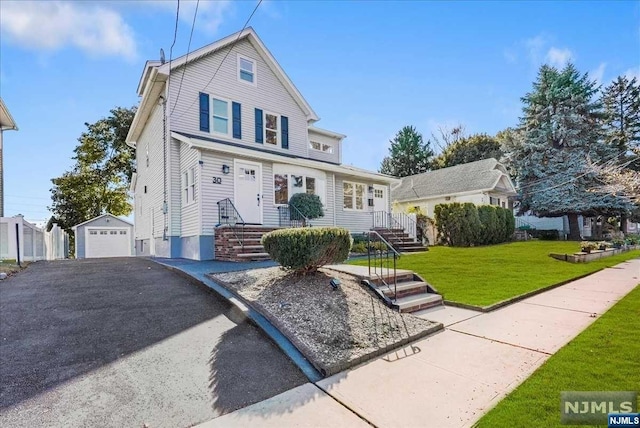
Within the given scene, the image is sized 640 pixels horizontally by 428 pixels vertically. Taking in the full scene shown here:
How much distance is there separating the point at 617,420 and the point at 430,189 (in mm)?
24847

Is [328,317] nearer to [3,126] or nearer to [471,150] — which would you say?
[3,126]

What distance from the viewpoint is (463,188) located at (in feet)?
79.3

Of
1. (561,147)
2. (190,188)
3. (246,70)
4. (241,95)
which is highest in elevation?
(246,70)

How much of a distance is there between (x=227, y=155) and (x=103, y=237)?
1337cm

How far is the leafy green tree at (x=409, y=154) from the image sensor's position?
138 feet

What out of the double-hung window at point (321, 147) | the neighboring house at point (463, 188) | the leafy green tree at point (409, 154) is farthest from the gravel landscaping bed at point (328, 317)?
the leafy green tree at point (409, 154)

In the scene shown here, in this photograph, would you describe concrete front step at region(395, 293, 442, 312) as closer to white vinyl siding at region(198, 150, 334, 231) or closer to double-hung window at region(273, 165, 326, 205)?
white vinyl siding at region(198, 150, 334, 231)

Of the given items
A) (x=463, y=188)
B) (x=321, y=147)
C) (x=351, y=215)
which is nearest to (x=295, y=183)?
(x=351, y=215)

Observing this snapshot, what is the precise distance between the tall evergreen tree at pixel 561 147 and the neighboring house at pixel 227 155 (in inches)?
567

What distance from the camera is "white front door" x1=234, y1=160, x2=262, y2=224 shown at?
12086mm

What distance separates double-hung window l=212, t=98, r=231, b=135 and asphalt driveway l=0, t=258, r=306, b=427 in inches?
346

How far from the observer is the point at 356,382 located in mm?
3475

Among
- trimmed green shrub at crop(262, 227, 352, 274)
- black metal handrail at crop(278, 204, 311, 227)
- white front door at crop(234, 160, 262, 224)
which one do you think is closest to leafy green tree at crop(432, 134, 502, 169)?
black metal handrail at crop(278, 204, 311, 227)

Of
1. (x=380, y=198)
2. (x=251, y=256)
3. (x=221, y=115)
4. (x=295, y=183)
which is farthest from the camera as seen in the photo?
(x=380, y=198)
